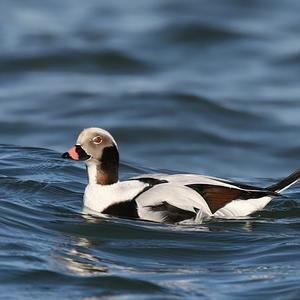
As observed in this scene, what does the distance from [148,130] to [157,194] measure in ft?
25.8

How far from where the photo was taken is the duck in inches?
378

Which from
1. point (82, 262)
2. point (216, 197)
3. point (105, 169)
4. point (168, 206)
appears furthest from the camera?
point (105, 169)

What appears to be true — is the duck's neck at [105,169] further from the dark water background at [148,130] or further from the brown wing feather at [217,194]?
the brown wing feather at [217,194]

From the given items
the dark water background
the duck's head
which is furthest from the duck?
the dark water background

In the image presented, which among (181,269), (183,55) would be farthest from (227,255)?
(183,55)

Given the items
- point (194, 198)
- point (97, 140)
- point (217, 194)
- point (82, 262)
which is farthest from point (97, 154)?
point (82, 262)

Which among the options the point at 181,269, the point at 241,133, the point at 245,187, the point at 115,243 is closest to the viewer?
the point at 181,269

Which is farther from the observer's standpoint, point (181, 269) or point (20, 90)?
point (20, 90)

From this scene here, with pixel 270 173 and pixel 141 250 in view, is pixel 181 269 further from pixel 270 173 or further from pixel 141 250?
pixel 270 173

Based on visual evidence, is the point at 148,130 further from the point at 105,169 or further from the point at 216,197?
the point at 216,197

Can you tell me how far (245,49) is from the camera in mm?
22078

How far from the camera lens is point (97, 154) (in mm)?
9953

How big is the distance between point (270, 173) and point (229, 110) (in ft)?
8.83

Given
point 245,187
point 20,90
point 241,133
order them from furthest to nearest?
point 20,90, point 241,133, point 245,187
